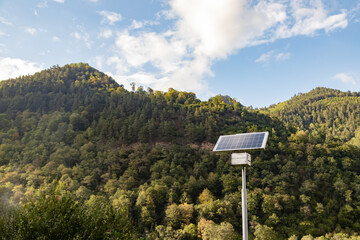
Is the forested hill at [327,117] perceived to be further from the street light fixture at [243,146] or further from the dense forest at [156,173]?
the street light fixture at [243,146]

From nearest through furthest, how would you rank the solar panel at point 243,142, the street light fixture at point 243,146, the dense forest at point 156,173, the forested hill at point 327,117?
the street light fixture at point 243,146, the solar panel at point 243,142, the dense forest at point 156,173, the forested hill at point 327,117

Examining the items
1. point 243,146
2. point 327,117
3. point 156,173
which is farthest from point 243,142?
point 327,117

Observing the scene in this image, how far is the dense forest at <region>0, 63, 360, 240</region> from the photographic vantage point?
138 ft

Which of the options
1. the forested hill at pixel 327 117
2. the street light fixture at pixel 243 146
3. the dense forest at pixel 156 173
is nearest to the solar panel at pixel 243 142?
the street light fixture at pixel 243 146

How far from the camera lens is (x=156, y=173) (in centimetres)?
6306

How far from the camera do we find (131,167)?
6656cm

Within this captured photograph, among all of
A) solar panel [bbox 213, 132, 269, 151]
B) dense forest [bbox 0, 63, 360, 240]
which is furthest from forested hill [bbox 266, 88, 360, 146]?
solar panel [bbox 213, 132, 269, 151]

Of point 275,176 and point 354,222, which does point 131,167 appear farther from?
point 354,222

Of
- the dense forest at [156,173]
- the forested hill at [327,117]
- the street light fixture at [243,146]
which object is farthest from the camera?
the forested hill at [327,117]

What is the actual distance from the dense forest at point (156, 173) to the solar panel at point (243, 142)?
10.2m

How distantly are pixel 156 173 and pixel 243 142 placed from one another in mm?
51149

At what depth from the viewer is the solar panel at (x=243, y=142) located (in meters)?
13.8

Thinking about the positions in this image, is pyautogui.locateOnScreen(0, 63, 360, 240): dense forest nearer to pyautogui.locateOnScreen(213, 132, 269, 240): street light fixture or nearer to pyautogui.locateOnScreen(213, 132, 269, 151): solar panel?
pyautogui.locateOnScreen(213, 132, 269, 240): street light fixture

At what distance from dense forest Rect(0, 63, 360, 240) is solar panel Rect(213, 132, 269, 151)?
10.2 metres
